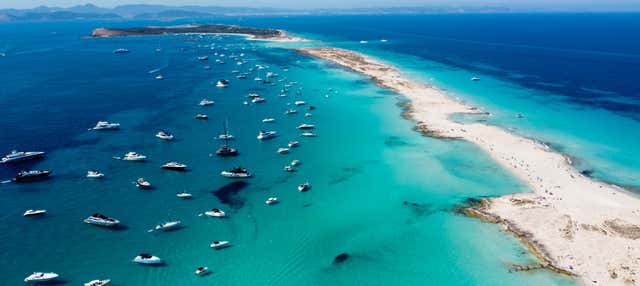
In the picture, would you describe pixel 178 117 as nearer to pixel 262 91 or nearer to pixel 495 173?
pixel 262 91

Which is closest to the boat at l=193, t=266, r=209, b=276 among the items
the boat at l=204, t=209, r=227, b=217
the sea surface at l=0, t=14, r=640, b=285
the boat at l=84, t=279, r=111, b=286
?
the sea surface at l=0, t=14, r=640, b=285

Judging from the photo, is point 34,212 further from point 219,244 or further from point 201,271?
point 201,271

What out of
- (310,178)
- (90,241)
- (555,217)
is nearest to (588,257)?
(555,217)

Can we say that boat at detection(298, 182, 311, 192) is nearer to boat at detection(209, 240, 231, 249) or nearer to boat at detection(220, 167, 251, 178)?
boat at detection(220, 167, 251, 178)

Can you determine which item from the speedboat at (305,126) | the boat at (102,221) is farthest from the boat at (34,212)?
the speedboat at (305,126)

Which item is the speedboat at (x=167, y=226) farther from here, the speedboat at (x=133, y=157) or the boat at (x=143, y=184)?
the speedboat at (x=133, y=157)

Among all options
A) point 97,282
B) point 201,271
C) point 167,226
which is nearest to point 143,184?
point 167,226

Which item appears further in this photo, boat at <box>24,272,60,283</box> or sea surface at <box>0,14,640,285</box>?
sea surface at <box>0,14,640,285</box>
